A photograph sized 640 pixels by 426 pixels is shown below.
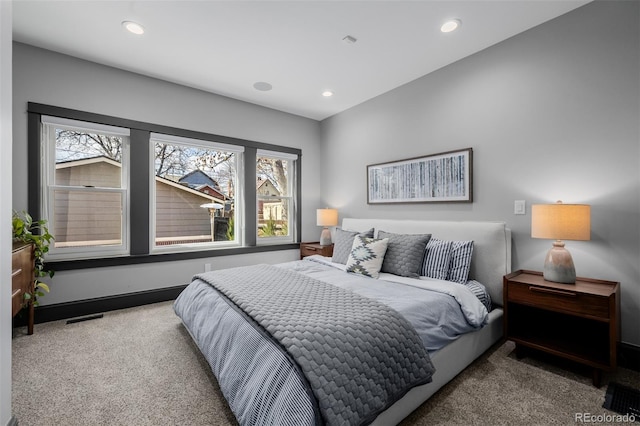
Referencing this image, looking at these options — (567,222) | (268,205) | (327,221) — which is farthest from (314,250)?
(567,222)

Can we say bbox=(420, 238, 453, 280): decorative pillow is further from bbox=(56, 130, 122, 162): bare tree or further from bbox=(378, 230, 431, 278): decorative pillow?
bbox=(56, 130, 122, 162): bare tree

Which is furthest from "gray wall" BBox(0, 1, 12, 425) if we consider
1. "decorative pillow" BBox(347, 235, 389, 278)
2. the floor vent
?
"decorative pillow" BBox(347, 235, 389, 278)

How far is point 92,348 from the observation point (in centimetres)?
236

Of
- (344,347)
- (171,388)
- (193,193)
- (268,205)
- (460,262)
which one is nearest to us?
(344,347)

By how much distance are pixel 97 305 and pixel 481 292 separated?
12.7 ft

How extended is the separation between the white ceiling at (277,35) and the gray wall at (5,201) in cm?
120

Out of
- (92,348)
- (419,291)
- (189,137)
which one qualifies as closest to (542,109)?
(419,291)

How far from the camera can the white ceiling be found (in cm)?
229

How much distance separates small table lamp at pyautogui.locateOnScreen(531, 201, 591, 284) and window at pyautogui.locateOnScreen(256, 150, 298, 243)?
3357 mm

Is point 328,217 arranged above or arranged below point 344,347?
above

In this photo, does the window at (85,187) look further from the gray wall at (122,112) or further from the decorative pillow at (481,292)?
the decorative pillow at (481,292)

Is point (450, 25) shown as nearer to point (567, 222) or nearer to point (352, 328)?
point (567, 222)

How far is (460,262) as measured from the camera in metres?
2.62
